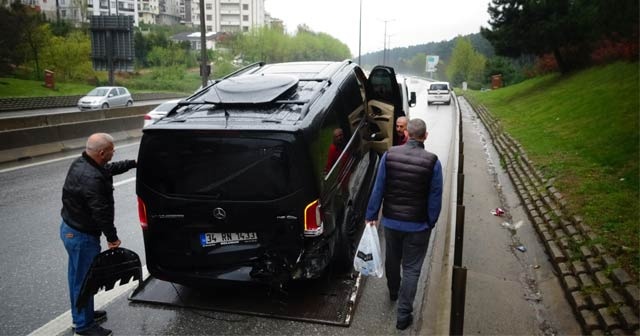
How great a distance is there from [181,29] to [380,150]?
129452 mm

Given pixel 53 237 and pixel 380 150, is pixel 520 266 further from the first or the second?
pixel 53 237

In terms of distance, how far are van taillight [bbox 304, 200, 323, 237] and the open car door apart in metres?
3.30

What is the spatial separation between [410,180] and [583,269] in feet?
8.69

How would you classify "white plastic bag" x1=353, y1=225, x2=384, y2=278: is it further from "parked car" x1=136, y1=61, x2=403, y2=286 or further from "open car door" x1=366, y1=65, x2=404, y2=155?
"open car door" x1=366, y1=65, x2=404, y2=155

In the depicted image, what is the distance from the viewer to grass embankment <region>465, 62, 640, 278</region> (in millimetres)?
6344

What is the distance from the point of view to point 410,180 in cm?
438

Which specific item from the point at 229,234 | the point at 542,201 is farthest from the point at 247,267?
the point at 542,201

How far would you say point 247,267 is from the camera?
4.54 meters

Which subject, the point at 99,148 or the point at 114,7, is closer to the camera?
the point at 99,148

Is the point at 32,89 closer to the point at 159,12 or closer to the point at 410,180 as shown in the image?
the point at 410,180

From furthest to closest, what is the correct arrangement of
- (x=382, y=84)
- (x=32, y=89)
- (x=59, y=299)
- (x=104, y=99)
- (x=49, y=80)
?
1. (x=49, y=80)
2. (x=32, y=89)
3. (x=104, y=99)
4. (x=382, y=84)
5. (x=59, y=299)

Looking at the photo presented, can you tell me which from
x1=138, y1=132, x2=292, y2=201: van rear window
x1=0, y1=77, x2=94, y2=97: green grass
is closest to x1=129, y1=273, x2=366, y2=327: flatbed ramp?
x1=138, y1=132, x2=292, y2=201: van rear window

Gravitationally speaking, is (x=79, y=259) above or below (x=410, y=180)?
below

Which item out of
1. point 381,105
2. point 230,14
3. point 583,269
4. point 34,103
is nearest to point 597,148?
point 381,105
